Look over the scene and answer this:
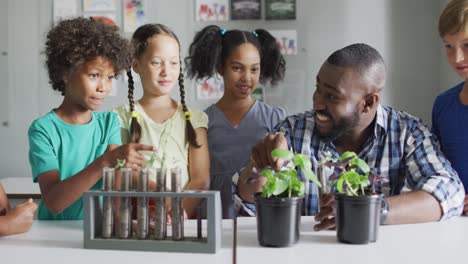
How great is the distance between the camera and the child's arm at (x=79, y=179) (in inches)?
43.3

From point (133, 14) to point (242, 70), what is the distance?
1.35 m

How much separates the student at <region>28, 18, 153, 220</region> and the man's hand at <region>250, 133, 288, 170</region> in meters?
0.38

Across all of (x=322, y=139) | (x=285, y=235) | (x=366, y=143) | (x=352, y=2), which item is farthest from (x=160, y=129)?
(x=352, y=2)

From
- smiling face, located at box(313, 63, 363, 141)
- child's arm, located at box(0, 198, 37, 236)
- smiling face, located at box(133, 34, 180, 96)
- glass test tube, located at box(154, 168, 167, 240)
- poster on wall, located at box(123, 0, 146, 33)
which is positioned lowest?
child's arm, located at box(0, 198, 37, 236)

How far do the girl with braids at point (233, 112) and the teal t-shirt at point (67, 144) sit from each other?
1.40ft

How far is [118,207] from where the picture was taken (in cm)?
103

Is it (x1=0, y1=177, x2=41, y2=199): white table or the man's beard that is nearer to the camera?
the man's beard

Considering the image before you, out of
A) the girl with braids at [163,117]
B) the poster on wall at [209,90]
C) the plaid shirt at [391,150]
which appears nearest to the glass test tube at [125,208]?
the plaid shirt at [391,150]

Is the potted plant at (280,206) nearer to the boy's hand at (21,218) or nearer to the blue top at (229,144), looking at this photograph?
the boy's hand at (21,218)

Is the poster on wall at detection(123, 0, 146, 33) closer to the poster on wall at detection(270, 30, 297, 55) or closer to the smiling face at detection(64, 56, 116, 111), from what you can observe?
the poster on wall at detection(270, 30, 297, 55)

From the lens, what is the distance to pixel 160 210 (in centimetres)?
102

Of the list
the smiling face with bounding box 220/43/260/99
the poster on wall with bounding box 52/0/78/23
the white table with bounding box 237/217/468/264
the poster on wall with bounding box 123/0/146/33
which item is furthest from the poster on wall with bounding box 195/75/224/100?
the white table with bounding box 237/217/468/264

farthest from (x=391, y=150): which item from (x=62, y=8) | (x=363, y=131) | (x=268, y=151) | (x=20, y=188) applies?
(x=62, y=8)

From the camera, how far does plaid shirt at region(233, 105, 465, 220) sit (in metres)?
1.45
